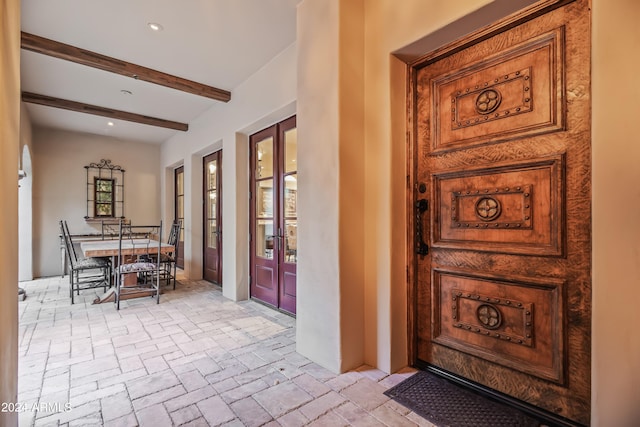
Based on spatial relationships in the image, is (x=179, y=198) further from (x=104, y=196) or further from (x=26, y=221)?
(x=26, y=221)

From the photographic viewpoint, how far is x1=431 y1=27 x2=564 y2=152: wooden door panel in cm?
162

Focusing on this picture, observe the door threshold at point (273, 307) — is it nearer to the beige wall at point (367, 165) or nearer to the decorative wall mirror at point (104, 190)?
the beige wall at point (367, 165)

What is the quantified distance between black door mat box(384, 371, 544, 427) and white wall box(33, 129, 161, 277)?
7.37 metres

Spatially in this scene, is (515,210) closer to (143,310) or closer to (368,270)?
(368,270)

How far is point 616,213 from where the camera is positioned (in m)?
1.30

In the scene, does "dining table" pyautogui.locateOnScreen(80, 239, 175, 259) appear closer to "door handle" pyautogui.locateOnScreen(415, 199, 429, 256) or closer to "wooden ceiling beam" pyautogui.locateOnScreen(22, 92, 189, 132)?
"wooden ceiling beam" pyautogui.locateOnScreen(22, 92, 189, 132)

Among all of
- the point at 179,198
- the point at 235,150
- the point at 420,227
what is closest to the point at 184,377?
the point at 420,227

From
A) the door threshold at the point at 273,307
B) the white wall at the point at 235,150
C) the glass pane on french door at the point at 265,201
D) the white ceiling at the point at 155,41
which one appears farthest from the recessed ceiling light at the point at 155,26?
the door threshold at the point at 273,307

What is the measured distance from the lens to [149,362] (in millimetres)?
2418

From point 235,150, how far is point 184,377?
3.03 m

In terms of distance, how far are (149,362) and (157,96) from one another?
402 cm

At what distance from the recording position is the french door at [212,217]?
5.20m

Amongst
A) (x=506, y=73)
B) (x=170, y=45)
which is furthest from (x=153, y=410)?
(x=170, y=45)

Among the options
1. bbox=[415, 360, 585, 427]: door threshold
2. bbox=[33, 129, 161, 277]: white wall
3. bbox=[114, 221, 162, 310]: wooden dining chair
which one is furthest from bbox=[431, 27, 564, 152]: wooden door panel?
bbox=[33, 129, 161, 277]: white wall
